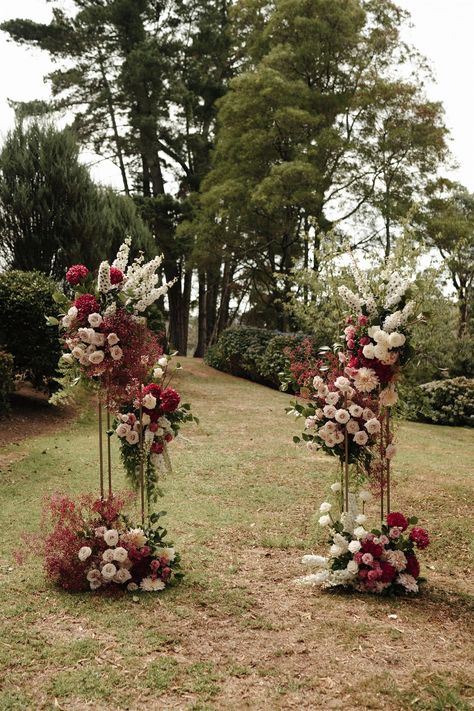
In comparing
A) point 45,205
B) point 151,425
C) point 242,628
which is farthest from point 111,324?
point 45,205

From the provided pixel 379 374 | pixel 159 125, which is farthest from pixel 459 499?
pixel 159 125

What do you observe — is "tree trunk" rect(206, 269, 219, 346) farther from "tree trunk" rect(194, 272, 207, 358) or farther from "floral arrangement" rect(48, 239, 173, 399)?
"floral arrangement" rect(48, 239, 173, 399)

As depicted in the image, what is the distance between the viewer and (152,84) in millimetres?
20094

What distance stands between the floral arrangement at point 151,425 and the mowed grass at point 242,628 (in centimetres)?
84

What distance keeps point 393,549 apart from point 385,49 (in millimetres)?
18028

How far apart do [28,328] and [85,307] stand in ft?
23.6

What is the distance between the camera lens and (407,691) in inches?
120

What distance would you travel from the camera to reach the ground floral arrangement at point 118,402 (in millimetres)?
4273

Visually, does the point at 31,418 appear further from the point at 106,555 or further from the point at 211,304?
the point at 211,304

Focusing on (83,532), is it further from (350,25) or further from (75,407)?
(350,25)

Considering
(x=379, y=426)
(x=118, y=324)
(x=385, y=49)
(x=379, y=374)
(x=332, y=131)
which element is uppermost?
(x=385, y=49)

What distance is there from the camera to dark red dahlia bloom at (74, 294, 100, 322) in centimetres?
424

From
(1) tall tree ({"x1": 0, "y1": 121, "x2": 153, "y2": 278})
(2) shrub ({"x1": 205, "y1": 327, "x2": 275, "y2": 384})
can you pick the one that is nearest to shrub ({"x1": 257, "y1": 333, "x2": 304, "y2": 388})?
(2) shrub ({"x1": 205, "y1": 327, "x2": 275, "y2": 384})

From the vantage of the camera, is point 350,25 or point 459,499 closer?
point 459,499
